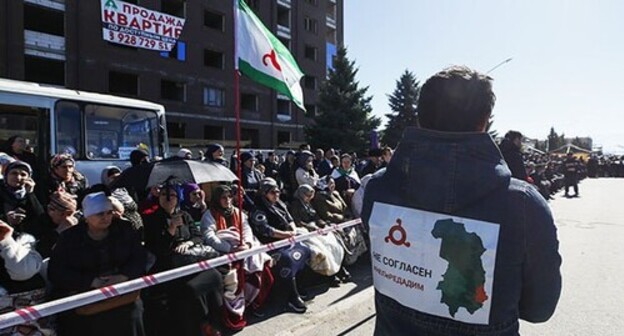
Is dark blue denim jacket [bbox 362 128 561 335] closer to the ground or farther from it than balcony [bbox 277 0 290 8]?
closer to the ground

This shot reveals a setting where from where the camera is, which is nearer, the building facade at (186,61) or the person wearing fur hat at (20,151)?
the person wearing fur hat at (20,151)

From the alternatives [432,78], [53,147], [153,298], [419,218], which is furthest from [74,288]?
[53,147]

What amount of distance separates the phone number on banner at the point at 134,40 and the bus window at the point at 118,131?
1785cm

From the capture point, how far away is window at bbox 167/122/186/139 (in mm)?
→ 29828

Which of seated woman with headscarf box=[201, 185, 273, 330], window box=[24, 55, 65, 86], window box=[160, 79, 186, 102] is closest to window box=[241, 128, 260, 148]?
window box=[160, 79, 186, 102]

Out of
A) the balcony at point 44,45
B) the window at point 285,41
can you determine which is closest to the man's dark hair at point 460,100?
the balcony at point 44,45

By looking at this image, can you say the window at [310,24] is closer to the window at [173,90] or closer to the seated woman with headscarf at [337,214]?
the window at [173,90]

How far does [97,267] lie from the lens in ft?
10.9

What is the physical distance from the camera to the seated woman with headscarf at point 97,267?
10.6 ft

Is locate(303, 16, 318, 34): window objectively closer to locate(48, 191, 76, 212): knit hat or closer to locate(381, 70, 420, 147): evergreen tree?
locate(381, 70, 420, 147): evergreen tree

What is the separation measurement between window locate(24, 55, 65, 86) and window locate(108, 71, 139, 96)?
→ 9.64 ft

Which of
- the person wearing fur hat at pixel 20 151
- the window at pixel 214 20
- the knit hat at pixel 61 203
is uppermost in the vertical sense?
the window at pixel 214 20

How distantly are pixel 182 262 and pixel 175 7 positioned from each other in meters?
31.0

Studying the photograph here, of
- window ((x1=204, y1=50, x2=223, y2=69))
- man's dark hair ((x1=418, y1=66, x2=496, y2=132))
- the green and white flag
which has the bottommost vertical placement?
man's dark hair ((x1=418, y1=66, x2=496, y2=132))
